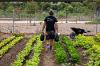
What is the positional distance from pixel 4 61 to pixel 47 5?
149ft

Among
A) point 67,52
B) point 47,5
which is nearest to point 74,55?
point 67,52

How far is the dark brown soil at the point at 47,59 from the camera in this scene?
551 inches

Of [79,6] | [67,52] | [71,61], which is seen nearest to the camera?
[71,61]

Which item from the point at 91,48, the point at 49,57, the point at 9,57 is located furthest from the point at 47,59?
the point at 91,48

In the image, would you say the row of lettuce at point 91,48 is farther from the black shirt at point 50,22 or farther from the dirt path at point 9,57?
the dirt path at point 9,57

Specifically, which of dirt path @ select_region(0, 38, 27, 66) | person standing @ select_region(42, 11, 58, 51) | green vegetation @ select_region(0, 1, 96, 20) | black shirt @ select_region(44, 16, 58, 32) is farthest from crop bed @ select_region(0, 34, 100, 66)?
green vegetation @ select_region(0, 1, 96, 20)

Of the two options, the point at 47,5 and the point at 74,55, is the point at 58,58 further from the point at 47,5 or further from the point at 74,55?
the point at 47,5

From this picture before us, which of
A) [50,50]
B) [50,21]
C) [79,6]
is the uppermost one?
[50,21]

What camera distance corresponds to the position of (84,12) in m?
52.4

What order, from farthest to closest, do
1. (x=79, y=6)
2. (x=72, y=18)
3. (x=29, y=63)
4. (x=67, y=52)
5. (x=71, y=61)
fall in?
(x=79, y=6) < (x=72, y=18) < (x=67, y=52) < (x=71, y=61) < (x=29, y=63)

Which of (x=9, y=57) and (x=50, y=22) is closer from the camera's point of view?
(x=9, y=57)

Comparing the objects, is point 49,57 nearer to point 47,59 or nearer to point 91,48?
point 47,59

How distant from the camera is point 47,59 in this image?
49.6 feet

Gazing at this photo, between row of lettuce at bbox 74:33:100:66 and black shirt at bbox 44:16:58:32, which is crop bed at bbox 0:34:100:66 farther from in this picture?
black shirt at bbox 44:16:58:32
